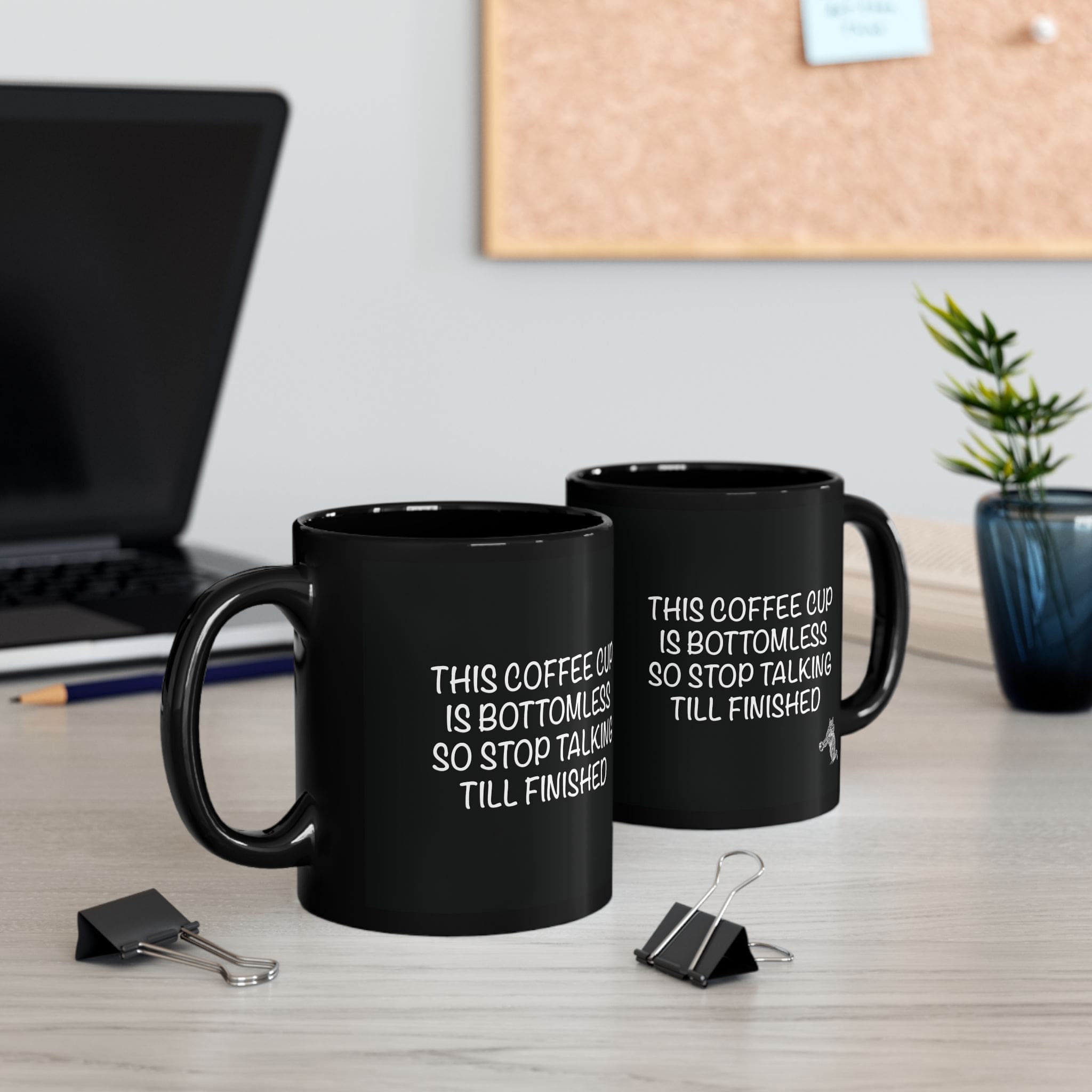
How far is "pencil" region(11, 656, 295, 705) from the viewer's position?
2.16ft

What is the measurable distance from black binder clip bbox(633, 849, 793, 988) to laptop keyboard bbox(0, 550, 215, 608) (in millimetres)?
494

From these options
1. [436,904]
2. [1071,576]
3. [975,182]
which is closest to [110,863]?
[436,904]

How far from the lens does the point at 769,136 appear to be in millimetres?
1631

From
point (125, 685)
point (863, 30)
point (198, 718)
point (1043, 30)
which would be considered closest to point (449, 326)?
point (863, 30)

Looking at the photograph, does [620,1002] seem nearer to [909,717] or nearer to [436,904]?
[436,904]

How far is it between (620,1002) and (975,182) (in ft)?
4.91

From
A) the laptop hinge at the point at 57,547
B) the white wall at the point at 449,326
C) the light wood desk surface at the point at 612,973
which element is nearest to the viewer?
the light wood desk surface at the point at 612,973

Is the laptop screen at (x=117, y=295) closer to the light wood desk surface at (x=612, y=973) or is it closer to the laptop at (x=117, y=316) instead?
the laptop at (x=117, y=316)

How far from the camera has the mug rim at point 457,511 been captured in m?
0.38

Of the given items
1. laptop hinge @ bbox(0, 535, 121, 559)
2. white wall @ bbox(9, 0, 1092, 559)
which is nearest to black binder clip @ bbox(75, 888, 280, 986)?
A: laptop hinge @ bbox(0, 535, 121, 559)

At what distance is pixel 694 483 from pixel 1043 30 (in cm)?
130

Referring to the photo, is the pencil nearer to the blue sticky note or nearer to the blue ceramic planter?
the blue ceramic planter

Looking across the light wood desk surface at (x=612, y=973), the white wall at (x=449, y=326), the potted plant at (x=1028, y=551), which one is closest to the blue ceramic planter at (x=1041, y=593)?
the potted plant at (x=1028, y=551)

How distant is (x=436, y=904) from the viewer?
389 millimetres
